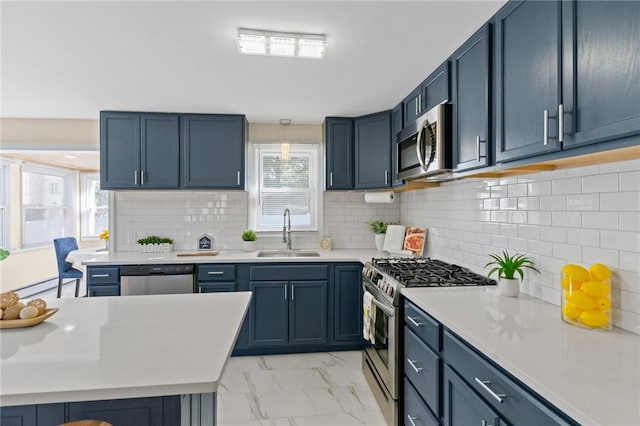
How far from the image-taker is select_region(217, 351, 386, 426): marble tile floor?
2.34 metres

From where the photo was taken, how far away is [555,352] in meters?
1.16

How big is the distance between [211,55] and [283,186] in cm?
196

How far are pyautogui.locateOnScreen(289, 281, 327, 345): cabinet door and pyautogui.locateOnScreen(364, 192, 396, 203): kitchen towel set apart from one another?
3.41 feet

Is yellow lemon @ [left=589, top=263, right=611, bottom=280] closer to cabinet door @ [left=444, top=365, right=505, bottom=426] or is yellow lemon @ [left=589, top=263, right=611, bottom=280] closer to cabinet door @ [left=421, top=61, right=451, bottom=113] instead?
cabinet door @ [left=444, top=365, right=505, bottom=426]

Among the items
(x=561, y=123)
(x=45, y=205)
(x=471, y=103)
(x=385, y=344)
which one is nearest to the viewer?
(x=561, y=123)

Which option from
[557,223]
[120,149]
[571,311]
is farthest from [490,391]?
[120,149]

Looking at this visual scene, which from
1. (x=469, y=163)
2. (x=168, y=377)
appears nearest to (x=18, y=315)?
(x=168, y=377)

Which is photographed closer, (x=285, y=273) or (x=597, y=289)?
(x=597, y=289)

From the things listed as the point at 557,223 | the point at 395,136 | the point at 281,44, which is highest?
the point at 281,44

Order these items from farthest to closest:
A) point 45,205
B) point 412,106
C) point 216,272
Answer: point 45,205
point 216,272
point 412,106

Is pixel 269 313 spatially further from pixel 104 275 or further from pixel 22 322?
pixel 22 322

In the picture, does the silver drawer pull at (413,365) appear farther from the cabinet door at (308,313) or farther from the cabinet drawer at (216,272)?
the cabinet drawer at (216,272)

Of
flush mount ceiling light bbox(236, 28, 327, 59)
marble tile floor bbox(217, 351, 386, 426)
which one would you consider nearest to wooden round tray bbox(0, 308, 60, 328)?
marble tile floor bbox(217, 351, 386, 426)

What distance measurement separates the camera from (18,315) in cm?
145
